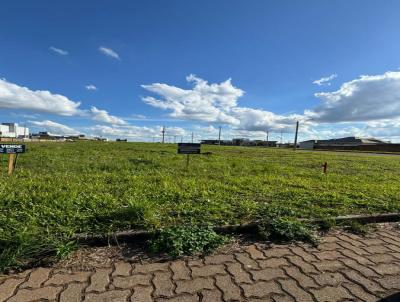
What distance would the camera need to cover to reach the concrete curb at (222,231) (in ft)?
11.6

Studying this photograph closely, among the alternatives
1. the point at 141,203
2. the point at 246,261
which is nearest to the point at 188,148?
the point at 141,203

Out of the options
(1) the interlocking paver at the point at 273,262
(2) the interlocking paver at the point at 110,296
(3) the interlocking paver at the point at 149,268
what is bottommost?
(2) the interlocking paver at the point at 110,296

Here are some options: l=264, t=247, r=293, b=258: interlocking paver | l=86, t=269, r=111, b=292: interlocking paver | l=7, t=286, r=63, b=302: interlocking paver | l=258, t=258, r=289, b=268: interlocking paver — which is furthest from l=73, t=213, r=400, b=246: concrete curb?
l=7, t=286, r=63, b=302: interlocking paver

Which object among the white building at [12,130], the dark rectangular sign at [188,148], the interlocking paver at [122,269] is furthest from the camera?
the white building at [12,130]

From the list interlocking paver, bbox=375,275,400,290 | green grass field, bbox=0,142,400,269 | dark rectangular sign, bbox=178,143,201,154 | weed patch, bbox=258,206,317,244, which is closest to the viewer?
interlocking paver, bbox=375,275,400,290

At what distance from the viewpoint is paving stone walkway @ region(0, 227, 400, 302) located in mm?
2535

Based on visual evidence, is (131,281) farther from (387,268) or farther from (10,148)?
(10,148)

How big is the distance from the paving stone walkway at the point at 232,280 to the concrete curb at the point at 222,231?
0.55 metres

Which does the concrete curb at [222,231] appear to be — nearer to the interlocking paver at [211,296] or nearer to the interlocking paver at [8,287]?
the interlocking paver at [8,287]

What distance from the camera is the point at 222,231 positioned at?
3994 millimetres

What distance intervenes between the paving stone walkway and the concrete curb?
55 cm

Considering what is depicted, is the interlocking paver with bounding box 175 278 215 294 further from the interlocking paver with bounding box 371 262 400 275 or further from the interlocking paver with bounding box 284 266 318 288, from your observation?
the interlocking paver with bounding box 371 262 400 275

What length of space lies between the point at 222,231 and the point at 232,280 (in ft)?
3.91

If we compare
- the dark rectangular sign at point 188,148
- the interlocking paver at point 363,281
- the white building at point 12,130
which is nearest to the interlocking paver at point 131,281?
the interlocking paver at point 363,281
